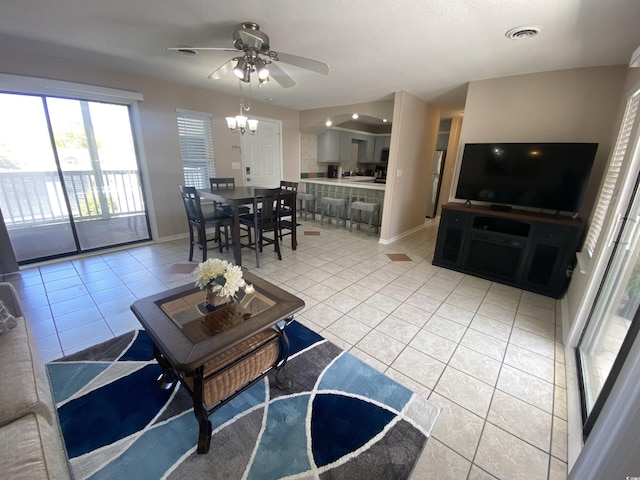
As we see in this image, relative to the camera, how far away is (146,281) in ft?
9.61

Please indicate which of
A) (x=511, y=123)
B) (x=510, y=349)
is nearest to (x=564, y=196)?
(x=511, y=123)

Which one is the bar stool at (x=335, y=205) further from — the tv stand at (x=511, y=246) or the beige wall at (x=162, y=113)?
the tv stand at (x=511, y=246)

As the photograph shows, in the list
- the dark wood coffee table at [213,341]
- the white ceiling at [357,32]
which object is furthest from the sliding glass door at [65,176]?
the dark wood coffee table at [213,341]

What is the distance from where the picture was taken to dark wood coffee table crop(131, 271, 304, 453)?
3.81ft

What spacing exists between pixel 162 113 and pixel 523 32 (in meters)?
4.41

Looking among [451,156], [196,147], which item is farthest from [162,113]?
[451,156]

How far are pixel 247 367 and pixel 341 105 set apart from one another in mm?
4975

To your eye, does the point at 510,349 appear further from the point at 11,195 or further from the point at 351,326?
the point at 11,195

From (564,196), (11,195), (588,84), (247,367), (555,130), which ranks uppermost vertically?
(588,84)

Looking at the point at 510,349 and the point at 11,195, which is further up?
the point at 11,195

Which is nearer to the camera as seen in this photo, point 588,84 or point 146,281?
point 588,84

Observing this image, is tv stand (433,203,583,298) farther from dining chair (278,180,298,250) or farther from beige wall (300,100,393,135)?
beige wall (300,100,393,135)

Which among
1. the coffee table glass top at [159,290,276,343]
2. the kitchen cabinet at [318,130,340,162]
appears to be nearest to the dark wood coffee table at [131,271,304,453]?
the coffee table glass top at [159,290,276,343]

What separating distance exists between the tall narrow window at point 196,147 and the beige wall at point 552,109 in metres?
4.05
